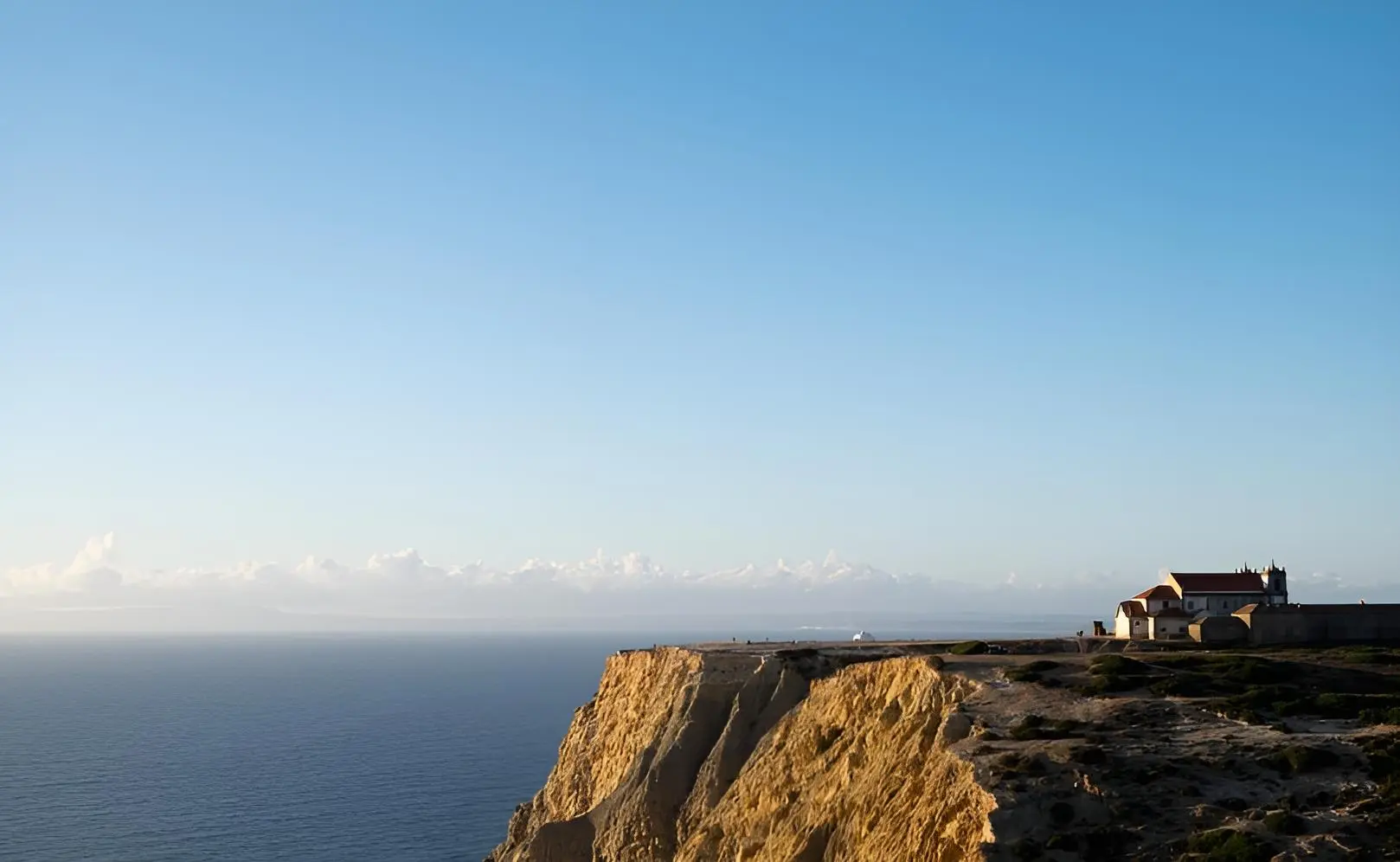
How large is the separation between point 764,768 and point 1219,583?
34.6 meters

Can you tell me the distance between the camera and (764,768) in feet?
164

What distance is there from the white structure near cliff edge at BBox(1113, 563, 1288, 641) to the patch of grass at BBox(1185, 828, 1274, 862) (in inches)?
1534

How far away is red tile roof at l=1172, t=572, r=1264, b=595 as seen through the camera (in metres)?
69.6

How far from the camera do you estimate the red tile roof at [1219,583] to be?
6962cm

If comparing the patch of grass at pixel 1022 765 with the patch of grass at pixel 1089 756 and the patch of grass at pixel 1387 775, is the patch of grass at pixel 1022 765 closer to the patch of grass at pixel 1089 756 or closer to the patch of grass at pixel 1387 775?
the patch of grass at pixel 1089 756

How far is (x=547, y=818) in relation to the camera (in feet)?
209

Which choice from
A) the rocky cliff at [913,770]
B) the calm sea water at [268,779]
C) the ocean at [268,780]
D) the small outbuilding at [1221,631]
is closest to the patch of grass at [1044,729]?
the rocky cliff at [913,770]

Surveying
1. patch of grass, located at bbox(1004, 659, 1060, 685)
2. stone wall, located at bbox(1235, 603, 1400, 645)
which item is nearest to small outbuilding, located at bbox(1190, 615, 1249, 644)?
stone wall, located at bbox(1235, 603, 1400, 645)

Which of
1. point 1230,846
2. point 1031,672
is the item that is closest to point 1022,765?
point 1230,846

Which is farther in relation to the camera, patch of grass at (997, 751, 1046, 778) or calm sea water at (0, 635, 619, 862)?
calm sea water at (0, 635, 619, 862)

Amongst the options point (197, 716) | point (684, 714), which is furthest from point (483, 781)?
point (197, 716)

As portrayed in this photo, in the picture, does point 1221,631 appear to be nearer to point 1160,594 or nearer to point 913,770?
point 1160,594

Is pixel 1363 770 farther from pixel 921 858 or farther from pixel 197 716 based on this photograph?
pixel 197 716

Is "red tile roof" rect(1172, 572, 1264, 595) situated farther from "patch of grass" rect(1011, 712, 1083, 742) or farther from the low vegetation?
"patch of grass" rect(1011, 712, 1083, 742)
